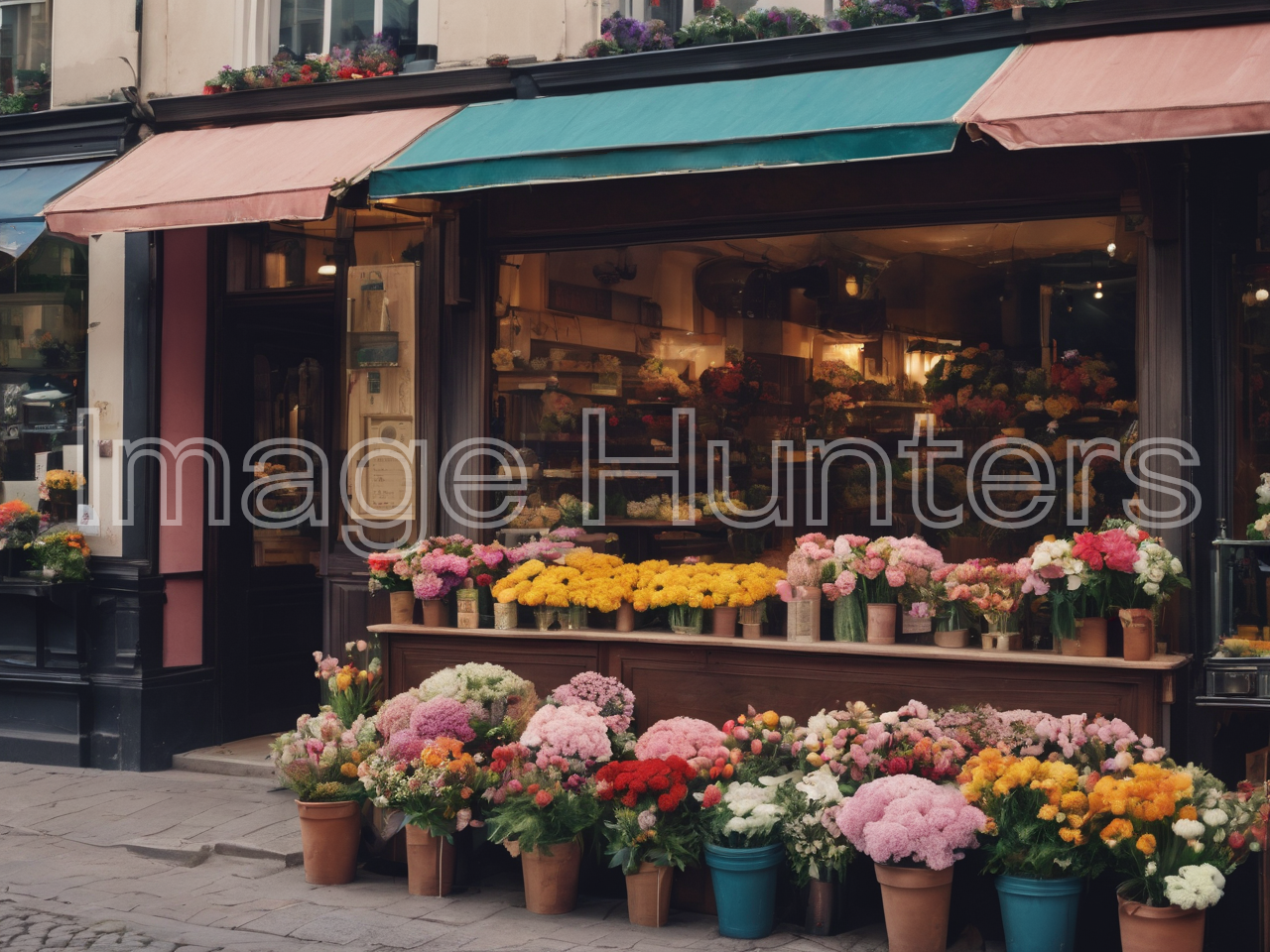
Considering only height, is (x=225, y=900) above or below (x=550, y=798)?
below

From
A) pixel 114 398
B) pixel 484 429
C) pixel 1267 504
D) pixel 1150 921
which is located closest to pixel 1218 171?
pixel 1267 504

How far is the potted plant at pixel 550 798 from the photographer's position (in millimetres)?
6230

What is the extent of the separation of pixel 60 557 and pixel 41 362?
1.51m

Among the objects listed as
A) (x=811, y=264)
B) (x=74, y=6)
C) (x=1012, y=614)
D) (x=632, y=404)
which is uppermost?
(x=74, y=6)

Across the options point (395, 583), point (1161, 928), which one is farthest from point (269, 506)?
point (1161, 928)

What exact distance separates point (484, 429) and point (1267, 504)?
14.3ft

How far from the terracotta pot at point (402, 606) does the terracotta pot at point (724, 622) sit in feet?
5.89

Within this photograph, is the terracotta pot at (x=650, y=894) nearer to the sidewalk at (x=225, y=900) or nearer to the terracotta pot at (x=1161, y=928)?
the sidewalk at (x=225, y=900)

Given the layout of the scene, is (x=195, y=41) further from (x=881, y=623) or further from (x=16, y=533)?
(x=881, y=623)

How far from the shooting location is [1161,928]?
5.34 metres

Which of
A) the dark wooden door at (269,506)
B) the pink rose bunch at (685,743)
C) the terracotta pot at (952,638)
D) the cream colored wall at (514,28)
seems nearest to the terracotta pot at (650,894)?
the pink rose bunch at (685,743)

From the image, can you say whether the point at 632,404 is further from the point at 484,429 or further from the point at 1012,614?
the point at 1012,614

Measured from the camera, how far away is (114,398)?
951 centimetres

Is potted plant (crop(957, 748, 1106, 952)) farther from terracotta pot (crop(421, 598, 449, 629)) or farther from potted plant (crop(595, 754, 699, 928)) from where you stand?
terracotta pot (crop(421, 598, 449, 629))
